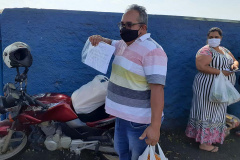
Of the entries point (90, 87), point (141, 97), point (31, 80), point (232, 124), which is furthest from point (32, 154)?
point (232, 124)

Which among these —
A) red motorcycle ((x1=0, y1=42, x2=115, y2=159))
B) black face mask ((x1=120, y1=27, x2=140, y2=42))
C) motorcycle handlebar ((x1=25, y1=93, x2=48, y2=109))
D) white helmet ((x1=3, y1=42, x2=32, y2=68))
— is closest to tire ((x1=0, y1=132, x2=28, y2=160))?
red motorcycle ((x1=0, y1=42, x2=115, y2=159))

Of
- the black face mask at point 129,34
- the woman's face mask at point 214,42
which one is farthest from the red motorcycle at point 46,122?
the woman's face mask at point 214,42

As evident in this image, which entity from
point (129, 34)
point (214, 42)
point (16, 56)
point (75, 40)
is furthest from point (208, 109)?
point (16, 56)

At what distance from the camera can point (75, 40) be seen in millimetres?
3551

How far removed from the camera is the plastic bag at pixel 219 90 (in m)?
3.25

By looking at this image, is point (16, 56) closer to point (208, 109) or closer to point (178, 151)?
point (178, 151)

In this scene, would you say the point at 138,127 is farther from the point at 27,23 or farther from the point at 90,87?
the point at 27,23

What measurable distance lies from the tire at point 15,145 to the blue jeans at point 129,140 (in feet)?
4.62

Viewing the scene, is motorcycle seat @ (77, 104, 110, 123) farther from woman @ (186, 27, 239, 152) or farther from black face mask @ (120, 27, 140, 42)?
woman @ (186, 27, 239, 152)

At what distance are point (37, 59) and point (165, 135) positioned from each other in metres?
2.54

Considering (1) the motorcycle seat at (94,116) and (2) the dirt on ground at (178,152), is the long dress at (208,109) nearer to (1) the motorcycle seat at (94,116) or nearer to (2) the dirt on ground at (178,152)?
(2) the dirt on ground at (178,152)

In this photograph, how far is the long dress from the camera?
11.0 feet

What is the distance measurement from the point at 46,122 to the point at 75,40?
1.39 m

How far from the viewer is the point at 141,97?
1.91m
